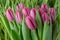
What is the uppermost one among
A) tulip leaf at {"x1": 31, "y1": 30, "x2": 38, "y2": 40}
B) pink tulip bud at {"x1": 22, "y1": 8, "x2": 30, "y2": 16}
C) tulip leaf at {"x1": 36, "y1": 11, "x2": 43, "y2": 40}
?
pink tulip bud at {"x1": 22, "y1": 8, "x2": 30, "y2": 16}

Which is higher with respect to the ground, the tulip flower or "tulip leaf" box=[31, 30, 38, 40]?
the tulip flower

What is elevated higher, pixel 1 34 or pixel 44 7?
pixel 44 7

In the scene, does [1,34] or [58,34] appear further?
[1,34]

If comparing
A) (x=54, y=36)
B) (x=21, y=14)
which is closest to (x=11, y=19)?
(x=21, y=14)

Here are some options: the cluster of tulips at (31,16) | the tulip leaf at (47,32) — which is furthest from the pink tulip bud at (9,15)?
the tulip leaf at (47,32)

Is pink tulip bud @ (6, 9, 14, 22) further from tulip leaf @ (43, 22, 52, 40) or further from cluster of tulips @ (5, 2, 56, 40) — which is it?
tulip leaf @ (43, 22, 52, 40)

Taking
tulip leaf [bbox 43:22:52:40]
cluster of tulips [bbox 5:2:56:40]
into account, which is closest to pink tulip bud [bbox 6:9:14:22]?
cluster of tulips [bbox 5:2:56:40]

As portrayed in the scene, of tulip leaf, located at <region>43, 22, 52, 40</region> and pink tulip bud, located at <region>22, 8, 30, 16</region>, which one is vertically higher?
pink tulip bud, located at <region>22, 8, 30, 16</region>

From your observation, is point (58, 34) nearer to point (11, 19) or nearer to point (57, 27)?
point (57, 27)

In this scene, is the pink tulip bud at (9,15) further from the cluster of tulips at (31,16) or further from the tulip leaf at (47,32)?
the tulip leaf at (47,32)

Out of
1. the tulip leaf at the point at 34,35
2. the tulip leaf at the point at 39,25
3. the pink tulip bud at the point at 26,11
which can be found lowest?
the tulip leaf at the point at 34,35

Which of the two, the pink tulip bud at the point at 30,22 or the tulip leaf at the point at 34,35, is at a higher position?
the pink tulip bud at the point at 30,22
